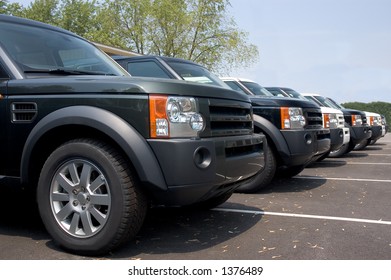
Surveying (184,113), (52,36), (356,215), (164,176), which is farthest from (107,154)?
(356,215)

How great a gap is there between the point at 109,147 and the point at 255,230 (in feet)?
5.81

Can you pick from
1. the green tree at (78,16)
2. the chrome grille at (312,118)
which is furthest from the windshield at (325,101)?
the green tree at (78,16)

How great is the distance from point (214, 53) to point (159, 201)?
87.4 ft

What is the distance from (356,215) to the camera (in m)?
4.73

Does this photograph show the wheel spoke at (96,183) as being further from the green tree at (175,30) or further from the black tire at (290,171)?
the green tree at (175,30)

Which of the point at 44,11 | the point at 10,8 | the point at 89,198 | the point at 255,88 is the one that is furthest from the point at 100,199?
the point at 44,11

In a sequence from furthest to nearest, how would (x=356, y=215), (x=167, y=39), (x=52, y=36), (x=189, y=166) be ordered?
(x=167, y=39), (x=356, y=215), (x=52, y=36), (x=189, y=166)

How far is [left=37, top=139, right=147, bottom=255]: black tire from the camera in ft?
10.1

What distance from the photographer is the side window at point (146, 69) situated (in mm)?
6410

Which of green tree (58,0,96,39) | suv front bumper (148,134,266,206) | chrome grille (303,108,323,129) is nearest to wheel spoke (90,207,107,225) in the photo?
suv front bumper (148,134,266,206)

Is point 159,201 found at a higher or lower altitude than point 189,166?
lower

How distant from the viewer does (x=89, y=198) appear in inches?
127

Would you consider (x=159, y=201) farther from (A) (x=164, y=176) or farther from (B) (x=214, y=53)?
(B) (x=214, y=53)

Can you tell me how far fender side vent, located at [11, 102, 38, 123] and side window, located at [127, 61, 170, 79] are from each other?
3.08 m
